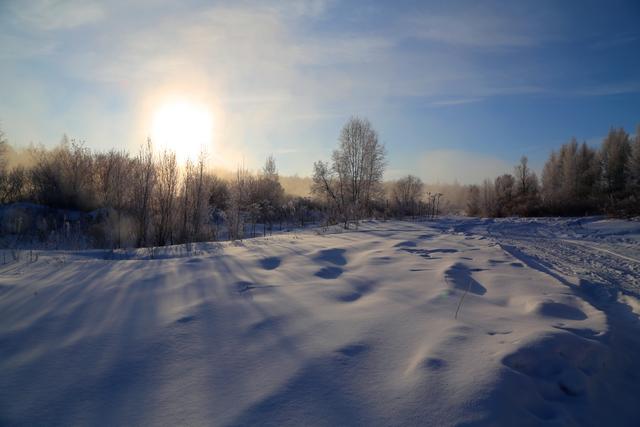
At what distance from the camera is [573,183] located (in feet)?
101

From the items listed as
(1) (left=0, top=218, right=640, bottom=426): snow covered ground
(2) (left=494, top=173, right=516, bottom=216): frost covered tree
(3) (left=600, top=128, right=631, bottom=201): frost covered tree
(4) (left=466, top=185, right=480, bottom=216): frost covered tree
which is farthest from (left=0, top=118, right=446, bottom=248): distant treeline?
(3) (left=600, top=128, right=631, bottom=201): frost covered tree

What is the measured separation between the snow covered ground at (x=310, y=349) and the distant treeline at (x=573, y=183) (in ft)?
87.7

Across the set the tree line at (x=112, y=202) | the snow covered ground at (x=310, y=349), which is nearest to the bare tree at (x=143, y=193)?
the tree line at (x=112, y=202)

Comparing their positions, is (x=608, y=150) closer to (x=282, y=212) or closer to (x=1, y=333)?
(x=282, y=212)

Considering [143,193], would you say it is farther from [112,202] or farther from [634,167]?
[634,167]

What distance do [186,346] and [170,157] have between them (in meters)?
9.14

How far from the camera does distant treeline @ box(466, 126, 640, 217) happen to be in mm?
26234

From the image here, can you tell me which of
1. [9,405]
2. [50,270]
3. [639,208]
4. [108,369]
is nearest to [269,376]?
[108,369]

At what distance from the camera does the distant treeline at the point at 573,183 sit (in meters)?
26.2

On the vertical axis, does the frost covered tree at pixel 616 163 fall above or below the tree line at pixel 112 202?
above

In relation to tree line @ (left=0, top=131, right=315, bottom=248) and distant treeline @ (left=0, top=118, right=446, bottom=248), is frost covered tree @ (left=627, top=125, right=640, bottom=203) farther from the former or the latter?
tree line @ (left=0, top=131, right=315, bottom=248)

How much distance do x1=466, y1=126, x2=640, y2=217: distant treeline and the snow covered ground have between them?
87.7ft

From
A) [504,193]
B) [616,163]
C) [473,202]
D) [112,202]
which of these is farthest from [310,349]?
[473,202]

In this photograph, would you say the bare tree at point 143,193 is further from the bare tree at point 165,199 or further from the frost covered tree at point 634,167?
the frost covered tree at point 634,167
